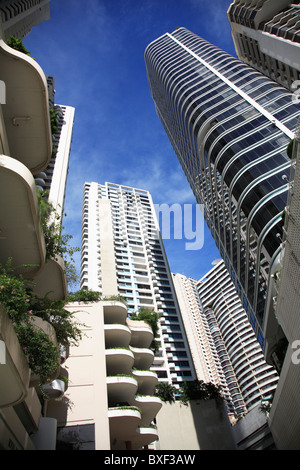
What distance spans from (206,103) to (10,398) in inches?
1809

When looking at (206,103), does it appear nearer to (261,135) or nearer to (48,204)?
(261,135)

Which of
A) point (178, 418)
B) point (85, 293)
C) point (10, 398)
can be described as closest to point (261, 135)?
point (85, 293)

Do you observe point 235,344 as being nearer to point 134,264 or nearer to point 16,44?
point 134,264

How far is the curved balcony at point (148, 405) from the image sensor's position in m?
20.4

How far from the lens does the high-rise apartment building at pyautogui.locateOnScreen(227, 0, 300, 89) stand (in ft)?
139

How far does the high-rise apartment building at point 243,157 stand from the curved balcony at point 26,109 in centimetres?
1708

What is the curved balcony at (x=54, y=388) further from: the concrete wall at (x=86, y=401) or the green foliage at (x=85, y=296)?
the green foliage at (x=85, y=296)

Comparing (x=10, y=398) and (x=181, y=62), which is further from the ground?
(x=181, y=62)

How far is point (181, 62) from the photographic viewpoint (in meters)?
62.2

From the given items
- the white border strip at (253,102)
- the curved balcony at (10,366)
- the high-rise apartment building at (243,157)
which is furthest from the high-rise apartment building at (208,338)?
the curved balcony at (10,366)

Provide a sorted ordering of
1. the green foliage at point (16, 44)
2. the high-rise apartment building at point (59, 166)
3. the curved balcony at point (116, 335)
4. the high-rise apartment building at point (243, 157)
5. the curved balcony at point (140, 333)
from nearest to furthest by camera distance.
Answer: the green foliage at point (16, 44) → the curved balcony at point (116, 335) → the high-rise apartment building at point (59, 166) → the curved balcony at point (140, 333) → the high-rise apartment building at point (243, 157)

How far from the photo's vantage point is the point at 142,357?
78.6 ft

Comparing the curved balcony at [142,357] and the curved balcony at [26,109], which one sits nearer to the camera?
the curved balcony at [26,109]

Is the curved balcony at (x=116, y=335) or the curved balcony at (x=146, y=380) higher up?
the curved balcony at (x=116, y=335)
